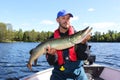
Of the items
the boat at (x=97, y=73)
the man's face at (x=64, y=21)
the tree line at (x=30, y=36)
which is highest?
the tree line at (x=30, y=36)

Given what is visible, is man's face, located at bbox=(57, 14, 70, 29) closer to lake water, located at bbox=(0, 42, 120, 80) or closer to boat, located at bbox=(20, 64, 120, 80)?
boat, located at bbox=(20, 64, 120, 80)

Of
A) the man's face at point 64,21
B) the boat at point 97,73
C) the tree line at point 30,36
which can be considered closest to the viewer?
the man's face at point 64,21

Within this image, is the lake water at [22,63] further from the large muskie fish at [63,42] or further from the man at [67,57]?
the large muskie fish at [63,42]

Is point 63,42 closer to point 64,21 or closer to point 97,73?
point 64,21

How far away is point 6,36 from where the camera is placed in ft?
402

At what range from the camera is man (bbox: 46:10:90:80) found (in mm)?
5164

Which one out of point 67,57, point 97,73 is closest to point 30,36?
point 97,73

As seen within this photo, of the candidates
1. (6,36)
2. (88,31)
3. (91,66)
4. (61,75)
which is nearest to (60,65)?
(61,75)

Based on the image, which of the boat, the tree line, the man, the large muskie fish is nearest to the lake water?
the boat

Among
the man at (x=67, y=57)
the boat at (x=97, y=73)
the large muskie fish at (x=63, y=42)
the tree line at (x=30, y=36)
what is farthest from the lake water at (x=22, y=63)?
the tree line at (x=30, y=36)

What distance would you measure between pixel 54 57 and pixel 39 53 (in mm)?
366

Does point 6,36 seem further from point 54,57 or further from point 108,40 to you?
point 54,57

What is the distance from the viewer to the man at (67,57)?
5164 mm

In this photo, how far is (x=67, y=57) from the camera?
17.4 feet
